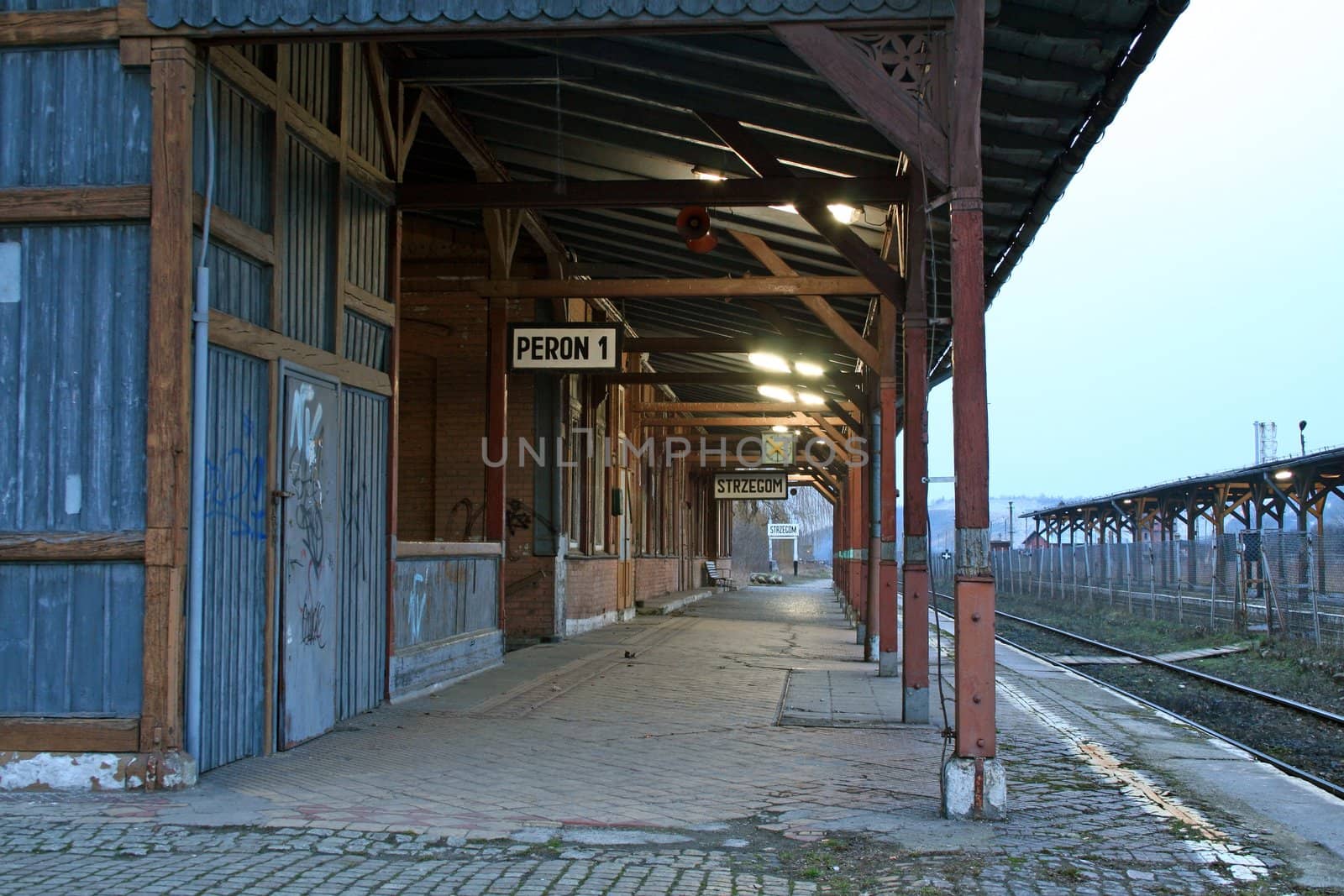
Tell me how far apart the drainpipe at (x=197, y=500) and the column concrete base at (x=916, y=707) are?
5.13 metres

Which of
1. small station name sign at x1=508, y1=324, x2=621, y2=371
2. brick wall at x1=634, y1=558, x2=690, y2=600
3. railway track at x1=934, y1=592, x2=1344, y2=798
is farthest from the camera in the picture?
brick wall at x1=634, y1=558, x2=690, y2=600

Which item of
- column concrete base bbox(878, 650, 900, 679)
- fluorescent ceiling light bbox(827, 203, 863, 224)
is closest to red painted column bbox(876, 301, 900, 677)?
column concrete base bbox(878, 650, 900, 679)

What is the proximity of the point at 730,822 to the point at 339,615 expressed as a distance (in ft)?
12.5

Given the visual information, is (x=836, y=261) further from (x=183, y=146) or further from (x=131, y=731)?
(x=131, y=731)

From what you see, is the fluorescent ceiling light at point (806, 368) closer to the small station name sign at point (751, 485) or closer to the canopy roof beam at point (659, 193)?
the canopy roof beam at point (659, 193)

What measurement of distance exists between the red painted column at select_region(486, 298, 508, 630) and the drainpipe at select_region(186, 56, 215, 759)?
6.84 metres

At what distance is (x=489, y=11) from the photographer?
6551 millimetres

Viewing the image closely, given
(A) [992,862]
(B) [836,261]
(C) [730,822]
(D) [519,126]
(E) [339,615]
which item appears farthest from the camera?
(B) [836,261]

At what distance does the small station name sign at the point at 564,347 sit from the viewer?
12.1 m

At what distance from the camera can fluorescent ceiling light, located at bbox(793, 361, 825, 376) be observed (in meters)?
19.2

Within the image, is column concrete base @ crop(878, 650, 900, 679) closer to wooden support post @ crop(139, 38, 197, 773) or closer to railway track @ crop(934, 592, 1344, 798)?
railway track @ crop(934, 592, 1344, 798)

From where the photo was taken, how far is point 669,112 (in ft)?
34.4

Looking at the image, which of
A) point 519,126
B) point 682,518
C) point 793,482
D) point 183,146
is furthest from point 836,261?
point 793,482

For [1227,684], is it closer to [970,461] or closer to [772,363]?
[772,363]
